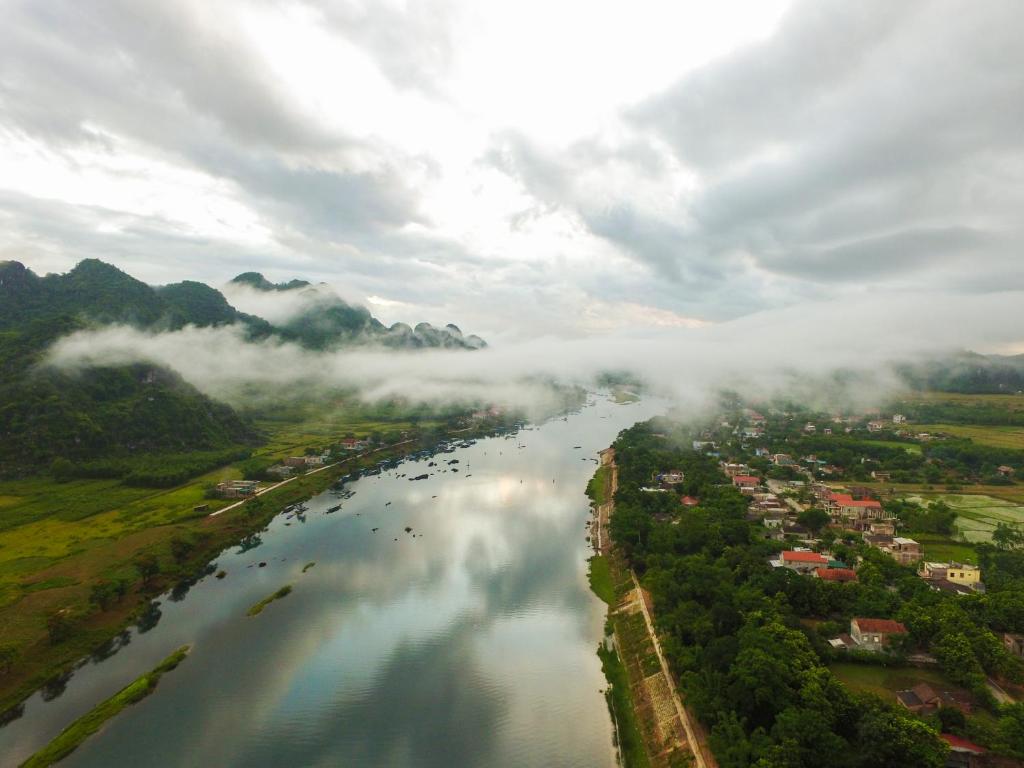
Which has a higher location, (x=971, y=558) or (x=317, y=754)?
(x=971, y=558)

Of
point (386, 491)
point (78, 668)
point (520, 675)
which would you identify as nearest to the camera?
point (520, 675)

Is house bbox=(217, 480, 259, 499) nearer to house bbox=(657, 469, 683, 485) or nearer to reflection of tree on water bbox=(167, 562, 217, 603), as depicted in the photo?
reflection of tree on water bbox=(167, 562, 217, 603)

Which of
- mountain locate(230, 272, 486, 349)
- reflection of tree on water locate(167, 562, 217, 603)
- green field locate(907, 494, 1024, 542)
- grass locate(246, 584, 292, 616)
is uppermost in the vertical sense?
mountain locate(230, 272, 486, 349)

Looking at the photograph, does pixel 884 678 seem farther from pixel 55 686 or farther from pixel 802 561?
pixel 55 686

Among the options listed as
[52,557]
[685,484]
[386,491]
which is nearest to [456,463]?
[386,491]

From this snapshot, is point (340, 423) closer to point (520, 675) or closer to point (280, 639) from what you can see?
point (280, 639)

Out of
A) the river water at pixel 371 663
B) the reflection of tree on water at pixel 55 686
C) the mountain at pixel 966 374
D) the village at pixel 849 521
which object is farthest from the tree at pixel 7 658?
the mountain at pixel 966 374

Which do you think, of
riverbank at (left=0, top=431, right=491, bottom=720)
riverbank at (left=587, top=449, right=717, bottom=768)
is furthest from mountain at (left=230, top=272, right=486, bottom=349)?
riverbank at (left=587, top=449, right=717, bottom=768)

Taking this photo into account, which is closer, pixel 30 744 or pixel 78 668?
pixel 30 744
